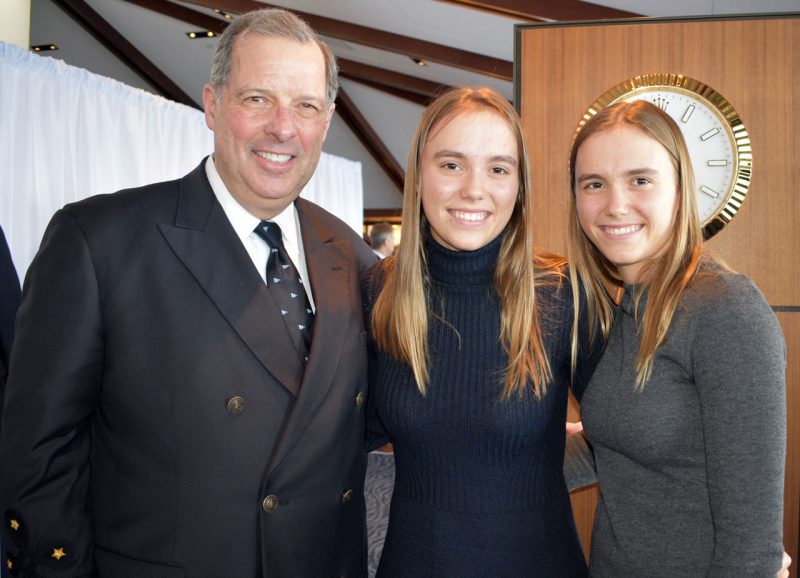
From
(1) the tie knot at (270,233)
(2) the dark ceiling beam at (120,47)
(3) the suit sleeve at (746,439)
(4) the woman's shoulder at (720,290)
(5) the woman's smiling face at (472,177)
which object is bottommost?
(3) the suit sleeve at (746,439)

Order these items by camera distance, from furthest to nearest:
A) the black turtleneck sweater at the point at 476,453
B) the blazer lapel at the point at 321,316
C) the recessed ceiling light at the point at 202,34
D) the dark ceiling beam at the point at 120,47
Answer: the dark ceiling beam at the point at 120,47 → the recessed ceiling light at the point at 202,34 → the black turtleneck sweater at the point at 476,453 → the blazer lapel at the point at 321,316

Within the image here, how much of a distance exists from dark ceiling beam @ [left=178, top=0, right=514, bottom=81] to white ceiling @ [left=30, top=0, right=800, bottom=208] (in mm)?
89

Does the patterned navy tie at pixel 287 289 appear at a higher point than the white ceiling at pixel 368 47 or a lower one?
lower

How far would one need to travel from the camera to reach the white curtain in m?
3.46

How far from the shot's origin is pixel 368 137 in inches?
458

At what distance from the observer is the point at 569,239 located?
1.80 m

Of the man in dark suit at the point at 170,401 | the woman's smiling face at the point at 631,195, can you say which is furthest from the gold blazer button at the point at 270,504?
the woman's smiling face at the point at 631,195

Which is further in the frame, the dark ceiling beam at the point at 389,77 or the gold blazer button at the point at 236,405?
the dark ceiling beam at the point at 389,77

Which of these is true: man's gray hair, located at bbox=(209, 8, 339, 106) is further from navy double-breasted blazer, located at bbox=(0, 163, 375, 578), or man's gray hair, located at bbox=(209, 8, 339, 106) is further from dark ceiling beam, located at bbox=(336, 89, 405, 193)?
dark ceiling beam, located at bbox=(336, 89, 405, 193)

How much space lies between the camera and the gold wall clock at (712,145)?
236 cm

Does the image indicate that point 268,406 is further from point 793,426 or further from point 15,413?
point 793,426

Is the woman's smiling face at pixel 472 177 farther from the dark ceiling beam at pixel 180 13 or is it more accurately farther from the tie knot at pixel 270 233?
the dark ceiling beam at pixel 180 13

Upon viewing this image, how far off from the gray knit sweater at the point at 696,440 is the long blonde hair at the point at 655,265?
25mm


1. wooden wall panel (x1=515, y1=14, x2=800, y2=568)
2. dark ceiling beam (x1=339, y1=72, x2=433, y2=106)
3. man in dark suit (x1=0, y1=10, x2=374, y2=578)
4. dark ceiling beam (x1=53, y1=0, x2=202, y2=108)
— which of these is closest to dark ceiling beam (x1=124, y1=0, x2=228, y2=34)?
dark ceiling beam (x1=53, y1=0, x2=202, y2=108)
